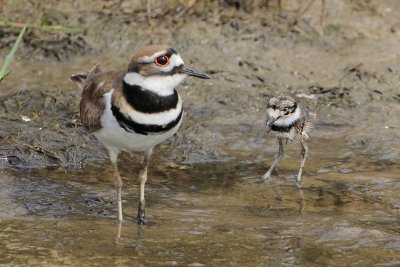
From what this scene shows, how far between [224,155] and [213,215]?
5.83 feet

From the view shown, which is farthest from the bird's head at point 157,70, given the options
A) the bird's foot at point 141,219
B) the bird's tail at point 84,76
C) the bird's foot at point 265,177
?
the bird's foot at point 265,177

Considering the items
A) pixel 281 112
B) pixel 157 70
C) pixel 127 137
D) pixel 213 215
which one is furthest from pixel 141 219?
pixel 281 112

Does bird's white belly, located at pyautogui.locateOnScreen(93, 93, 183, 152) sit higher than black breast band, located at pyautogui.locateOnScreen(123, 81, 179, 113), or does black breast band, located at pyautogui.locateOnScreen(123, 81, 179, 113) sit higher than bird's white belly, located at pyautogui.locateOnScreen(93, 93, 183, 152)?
black breast band, located at pyautogui.locateOnScreen(123, 81, 179, 113)

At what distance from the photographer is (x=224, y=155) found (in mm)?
8914

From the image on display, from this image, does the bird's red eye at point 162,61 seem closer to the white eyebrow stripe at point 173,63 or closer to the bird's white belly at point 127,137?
the white eyebrow stripe at point 173,63

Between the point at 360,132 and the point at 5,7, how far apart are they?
4.61 meters

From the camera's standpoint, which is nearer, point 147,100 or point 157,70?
point 147,100

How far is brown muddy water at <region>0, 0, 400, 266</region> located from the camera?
6.47 m

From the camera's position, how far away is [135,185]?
802 cm

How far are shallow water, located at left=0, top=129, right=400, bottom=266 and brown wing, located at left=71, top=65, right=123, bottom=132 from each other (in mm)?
728

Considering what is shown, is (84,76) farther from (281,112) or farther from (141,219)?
(281,112)

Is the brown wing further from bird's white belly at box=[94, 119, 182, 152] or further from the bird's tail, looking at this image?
the bird's tail

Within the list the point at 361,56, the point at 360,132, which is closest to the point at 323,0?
the point at 361,56

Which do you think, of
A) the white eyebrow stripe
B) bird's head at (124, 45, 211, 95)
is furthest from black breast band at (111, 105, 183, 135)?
the white eyebrow stripe
